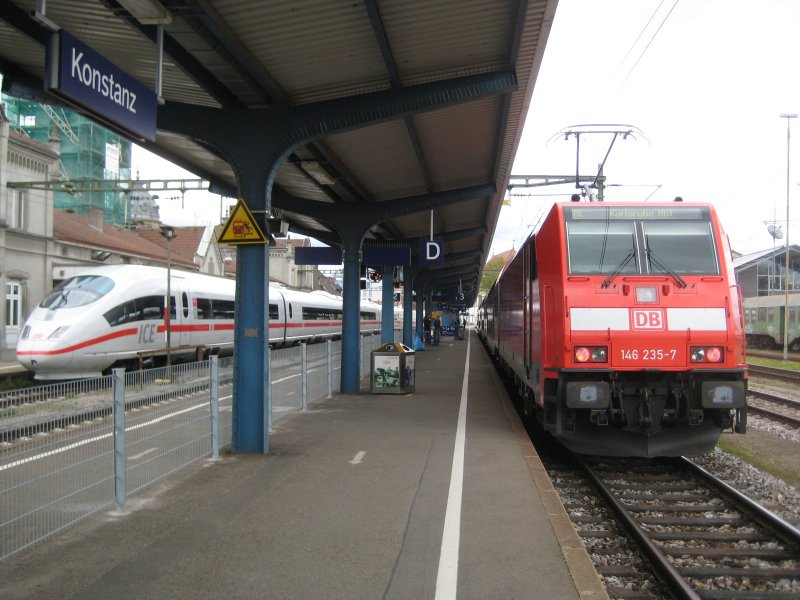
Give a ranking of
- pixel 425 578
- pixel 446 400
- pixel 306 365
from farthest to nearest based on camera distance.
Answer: pixel 446 400, pixel 306 365, pixel 425 578

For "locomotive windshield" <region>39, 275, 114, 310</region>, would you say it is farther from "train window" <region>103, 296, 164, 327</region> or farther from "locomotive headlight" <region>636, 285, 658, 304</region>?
"locomotive headlight" <region>636, 285, 658, 304</region>

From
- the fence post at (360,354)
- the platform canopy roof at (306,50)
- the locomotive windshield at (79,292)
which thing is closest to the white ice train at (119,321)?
the locomotive windshield at (79,292)

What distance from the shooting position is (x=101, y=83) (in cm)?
486

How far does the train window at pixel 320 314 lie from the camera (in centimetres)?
3159

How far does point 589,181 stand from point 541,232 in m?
11.3

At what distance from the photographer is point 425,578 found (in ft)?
14.2

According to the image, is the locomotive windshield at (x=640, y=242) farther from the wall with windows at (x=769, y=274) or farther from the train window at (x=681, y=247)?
the wall with windows at (x=769, y=274)

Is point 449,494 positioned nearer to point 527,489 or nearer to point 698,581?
point 527,489

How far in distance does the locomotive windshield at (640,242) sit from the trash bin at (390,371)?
6.81 metres

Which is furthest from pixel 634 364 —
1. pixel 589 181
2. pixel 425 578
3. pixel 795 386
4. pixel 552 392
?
pixel 795 386

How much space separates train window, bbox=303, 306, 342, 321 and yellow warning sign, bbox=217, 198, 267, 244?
23.4 meters

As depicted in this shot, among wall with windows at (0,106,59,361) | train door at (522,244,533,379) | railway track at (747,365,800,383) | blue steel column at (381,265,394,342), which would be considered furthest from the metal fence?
wall with windows at (0,106,59,361)

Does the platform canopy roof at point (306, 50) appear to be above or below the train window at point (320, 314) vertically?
above

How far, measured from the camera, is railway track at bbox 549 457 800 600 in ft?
15.8
